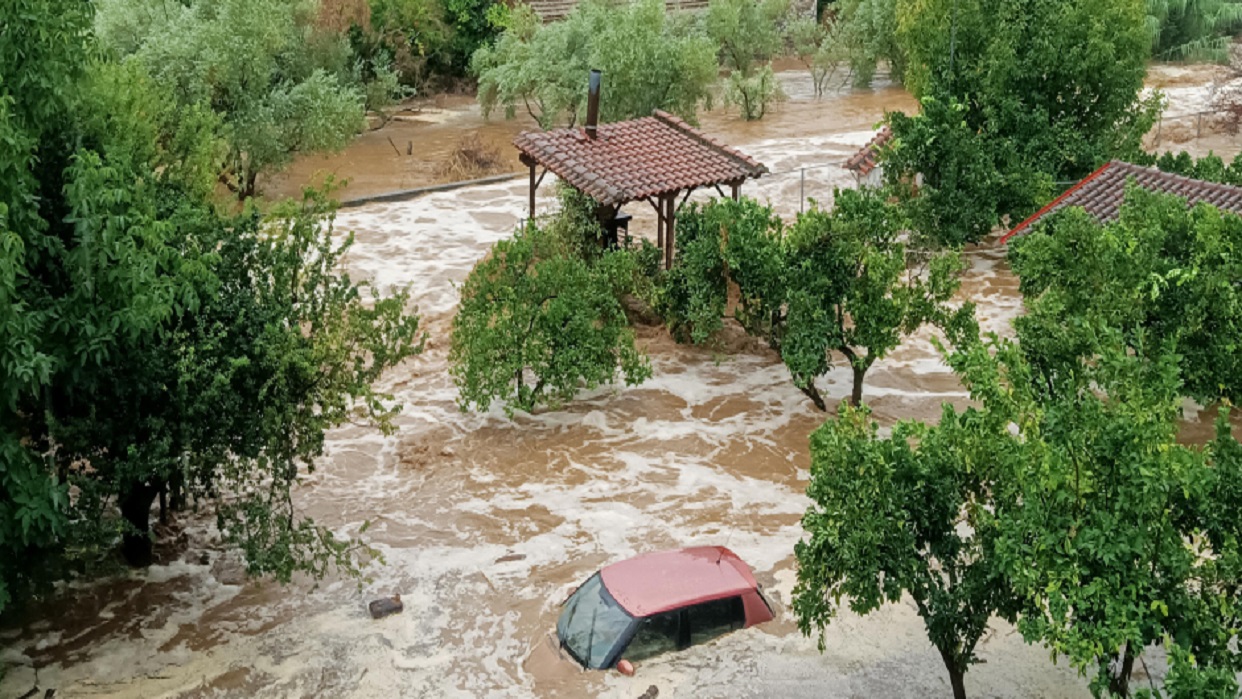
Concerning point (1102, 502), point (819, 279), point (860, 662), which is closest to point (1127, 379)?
point (1102, 502)

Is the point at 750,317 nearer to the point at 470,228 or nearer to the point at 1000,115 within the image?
the point at 1000,115

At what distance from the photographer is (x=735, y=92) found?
149 ft

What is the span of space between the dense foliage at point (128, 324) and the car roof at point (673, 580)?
3550mm

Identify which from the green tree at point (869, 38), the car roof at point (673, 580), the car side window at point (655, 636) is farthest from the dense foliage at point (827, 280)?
the green tree at point (869, 38)

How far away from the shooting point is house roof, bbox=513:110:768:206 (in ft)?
80.8

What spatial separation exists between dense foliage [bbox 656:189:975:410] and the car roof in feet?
20.0

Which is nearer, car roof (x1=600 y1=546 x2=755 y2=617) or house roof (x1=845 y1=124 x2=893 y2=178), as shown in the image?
car roof (x1=600 y1=546 x2=755 y2=617)

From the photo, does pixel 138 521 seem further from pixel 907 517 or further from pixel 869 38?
pixel 869 38

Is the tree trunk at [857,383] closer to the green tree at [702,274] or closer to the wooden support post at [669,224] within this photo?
the green tree at [702,274]

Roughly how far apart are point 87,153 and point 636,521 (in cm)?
894

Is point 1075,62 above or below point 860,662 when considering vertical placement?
above

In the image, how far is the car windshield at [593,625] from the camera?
561 inches

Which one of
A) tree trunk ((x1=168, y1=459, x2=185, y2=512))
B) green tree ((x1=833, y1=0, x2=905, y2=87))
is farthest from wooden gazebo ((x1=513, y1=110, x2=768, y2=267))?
green tree ((x1=833, y1=0, x2=905, y2=87))

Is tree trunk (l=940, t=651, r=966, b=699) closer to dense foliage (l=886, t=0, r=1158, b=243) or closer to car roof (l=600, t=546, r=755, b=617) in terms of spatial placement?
car roof (l=600, t=546, r=755, b=617)
